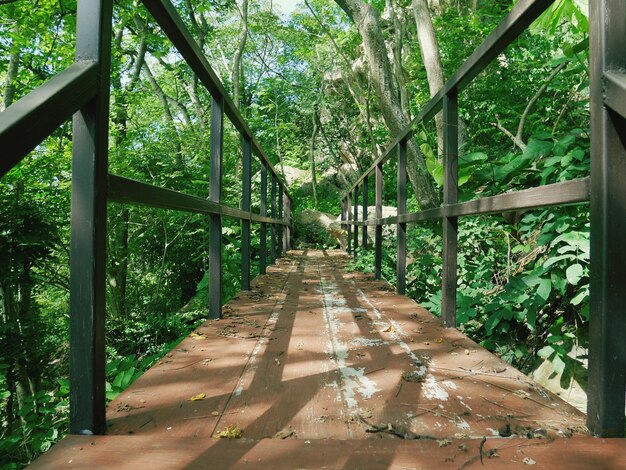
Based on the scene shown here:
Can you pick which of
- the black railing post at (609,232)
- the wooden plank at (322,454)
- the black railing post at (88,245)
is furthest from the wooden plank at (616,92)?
the black railing post at (88,245)

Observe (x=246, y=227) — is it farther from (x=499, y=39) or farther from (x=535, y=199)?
(x=535, y=199)

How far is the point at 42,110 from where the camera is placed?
2.41 ft

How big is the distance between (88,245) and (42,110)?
32cm

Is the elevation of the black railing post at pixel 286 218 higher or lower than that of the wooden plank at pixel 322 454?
higher

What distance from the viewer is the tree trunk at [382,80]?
4.89 m

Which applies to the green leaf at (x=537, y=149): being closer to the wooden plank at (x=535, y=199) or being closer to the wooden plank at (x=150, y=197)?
the wooden plank at (x=535, y=199)

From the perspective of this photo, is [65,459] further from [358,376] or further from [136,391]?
[358,376]

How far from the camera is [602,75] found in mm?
900

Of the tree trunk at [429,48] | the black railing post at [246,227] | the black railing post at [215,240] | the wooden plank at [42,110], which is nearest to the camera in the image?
the wooden plank at [42,110]

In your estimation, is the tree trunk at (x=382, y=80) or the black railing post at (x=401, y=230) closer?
the black railing post at (x=401, y=230)

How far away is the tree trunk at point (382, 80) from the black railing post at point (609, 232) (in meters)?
Result: 4.07

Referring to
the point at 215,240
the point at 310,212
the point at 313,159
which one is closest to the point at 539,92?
the point at 215,240

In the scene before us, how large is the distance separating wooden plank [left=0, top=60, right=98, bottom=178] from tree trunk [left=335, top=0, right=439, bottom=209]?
4.32m

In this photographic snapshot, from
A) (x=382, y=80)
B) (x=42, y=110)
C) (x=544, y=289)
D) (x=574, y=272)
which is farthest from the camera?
(x=382, y=80)
